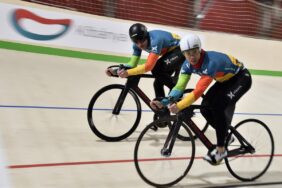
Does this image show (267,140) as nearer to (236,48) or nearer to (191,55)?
(191,55)

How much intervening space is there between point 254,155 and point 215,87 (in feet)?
3.06

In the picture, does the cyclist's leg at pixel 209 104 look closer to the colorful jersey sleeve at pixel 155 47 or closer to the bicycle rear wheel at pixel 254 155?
the bicycle rear wheel at pixel 254 155

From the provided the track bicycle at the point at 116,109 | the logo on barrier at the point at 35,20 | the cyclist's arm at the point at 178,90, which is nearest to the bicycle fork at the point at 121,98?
the track bicycle at the point at 116,109

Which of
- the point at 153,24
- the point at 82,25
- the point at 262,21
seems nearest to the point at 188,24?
the point at 153,24

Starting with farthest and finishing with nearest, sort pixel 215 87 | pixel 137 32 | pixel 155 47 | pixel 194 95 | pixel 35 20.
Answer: pixel 35 20, pixel 155 47, pixel 137 32, pixel 215 87, pixel 194 95

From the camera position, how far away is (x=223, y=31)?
388 inches

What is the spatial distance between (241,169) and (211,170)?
0.32 metres

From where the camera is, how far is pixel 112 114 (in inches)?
176

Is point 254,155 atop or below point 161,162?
below

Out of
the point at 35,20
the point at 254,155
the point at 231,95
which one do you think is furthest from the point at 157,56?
the point at 35,20

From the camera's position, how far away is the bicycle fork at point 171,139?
354 centimetres

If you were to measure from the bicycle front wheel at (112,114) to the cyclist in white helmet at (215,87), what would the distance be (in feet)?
2.78

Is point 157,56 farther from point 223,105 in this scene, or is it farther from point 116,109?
point 223,105

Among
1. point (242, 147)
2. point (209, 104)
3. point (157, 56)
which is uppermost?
point (157, 56)
